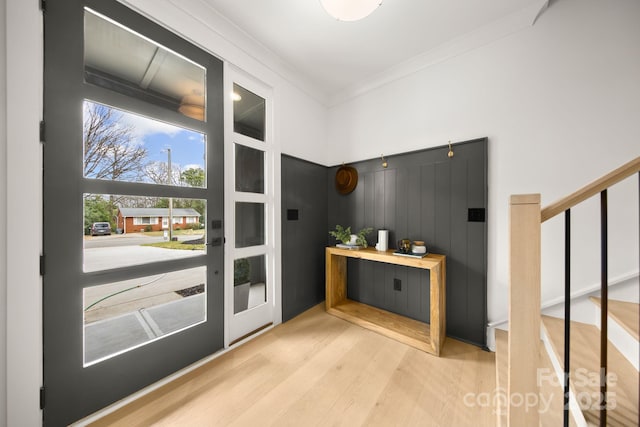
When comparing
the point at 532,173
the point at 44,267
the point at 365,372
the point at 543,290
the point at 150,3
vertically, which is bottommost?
the point at 365,372

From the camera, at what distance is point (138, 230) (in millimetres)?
1600

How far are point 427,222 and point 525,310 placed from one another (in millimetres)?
1477

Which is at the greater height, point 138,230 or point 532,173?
point 532,173

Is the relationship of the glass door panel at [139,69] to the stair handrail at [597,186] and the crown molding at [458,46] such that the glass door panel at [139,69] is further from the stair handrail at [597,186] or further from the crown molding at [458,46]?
the stair handrail at [597,186]

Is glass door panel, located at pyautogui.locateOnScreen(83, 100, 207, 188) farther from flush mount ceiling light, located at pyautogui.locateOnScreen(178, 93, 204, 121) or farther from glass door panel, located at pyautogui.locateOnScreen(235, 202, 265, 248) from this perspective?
glass door panel, located at pyautogui.locateOnScreen(235, 202, 265, 248)

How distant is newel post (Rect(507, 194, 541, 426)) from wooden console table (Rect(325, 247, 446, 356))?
994 millimetres

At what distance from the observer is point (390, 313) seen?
→ 264 centimetres

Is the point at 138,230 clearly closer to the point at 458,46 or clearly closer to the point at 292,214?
the point at 292,214

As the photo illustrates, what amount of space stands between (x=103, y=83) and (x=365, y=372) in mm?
2789

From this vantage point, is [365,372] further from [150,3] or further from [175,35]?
[150,3]

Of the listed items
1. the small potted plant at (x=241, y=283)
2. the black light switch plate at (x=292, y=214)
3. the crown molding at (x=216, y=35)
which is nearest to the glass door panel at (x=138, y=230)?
the small potted plant at (x=241, y=283)

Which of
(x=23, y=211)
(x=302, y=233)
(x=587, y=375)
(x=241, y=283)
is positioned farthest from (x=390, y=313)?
(x=23, y=211)

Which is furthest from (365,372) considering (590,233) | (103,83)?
(103,83)

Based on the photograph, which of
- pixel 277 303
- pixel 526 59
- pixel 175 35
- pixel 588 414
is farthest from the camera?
pixel 277 303
